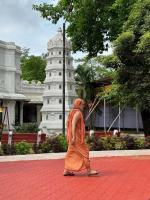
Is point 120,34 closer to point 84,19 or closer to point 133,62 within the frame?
point 133,62

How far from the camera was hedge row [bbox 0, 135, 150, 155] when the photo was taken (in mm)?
18016

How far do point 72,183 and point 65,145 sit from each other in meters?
8.90

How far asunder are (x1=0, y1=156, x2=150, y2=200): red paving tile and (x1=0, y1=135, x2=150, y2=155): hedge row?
3.13 meters

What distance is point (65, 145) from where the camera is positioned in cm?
1933

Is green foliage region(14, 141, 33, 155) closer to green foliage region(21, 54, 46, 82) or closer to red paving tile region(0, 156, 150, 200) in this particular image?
red paving tile region(0, 156, 150, 200)

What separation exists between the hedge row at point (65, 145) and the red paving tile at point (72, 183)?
313cm

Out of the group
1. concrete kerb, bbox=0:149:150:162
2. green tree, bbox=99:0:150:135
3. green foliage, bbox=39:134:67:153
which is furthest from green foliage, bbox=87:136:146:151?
green tree, bbox=99:0:150:135

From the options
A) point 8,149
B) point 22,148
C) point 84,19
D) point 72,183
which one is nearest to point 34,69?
point 84,19

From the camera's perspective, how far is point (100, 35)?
98.6 ft

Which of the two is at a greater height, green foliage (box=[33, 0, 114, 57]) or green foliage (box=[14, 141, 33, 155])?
green foliage (box=[33, 0, 114, 57])

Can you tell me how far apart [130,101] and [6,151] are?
8.16 meters

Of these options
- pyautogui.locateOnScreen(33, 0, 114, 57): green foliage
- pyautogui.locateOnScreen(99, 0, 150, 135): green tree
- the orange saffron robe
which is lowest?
the orange saffron robe

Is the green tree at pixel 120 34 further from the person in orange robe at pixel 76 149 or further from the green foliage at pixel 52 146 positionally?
the person in orange robe at pixel 76 149

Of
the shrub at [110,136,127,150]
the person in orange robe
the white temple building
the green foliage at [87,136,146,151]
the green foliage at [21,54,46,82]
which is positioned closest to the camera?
the person in orange robe
